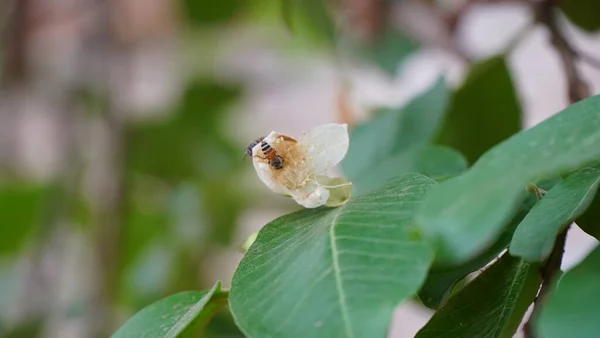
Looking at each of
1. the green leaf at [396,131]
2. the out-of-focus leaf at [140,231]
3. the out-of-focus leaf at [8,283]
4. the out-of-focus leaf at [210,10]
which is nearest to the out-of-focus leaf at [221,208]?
the out-of-focus leaf at [140,231]

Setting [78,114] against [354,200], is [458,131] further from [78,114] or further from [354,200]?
[78,114]

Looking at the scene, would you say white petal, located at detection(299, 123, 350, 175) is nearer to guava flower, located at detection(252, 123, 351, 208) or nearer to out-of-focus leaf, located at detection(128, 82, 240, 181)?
guava flower, located at detection(252, 123, 351, 208)

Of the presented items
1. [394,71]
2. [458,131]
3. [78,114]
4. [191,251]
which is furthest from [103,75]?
[458,131]

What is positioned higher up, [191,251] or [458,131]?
[458,131]

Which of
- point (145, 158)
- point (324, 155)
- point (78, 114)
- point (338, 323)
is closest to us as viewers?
point (338, 323)

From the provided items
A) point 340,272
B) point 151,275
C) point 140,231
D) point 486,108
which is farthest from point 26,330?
point 340,272
